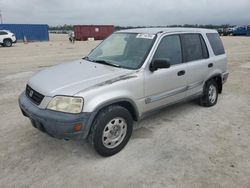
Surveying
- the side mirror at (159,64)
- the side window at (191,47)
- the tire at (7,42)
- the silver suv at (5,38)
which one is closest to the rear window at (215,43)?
the side window at (191,47)

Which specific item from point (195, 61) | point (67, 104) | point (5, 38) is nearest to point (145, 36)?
point (195, 61)

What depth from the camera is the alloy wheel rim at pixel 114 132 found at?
3240mm

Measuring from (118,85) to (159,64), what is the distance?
0.75m

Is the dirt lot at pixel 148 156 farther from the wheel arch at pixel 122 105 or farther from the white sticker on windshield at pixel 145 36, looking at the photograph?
the white sticker on windshield at pixel 145 36

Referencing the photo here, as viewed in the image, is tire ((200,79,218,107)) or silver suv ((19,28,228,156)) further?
tire ((200,79,218,107))

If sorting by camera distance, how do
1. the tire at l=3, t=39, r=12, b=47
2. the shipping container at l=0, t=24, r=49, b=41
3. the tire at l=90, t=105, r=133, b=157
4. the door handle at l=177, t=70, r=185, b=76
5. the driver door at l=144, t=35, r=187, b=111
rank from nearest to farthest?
the tire at l=90, t=105, r=133, b=157 < the driver door at l=144, t=35, r=187, b=111 < the door handle at l=177, t=70, r=185, b=76 < the tire at l=3, t=39, r=12, b=47 < the shipping container at l=0, t=24, r=49, b=41

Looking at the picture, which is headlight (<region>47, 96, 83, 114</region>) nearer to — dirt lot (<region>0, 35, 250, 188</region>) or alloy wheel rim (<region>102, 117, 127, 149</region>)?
alloy wheel rim (<region>102, 117, 127, 149</region>)

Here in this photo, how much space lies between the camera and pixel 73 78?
10.7 ft

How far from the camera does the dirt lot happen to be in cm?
284

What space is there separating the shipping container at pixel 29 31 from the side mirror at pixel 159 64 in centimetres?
3301

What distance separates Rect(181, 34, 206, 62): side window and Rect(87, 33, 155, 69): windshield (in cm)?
80

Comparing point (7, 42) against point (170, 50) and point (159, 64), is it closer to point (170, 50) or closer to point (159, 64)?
point (170, 50)

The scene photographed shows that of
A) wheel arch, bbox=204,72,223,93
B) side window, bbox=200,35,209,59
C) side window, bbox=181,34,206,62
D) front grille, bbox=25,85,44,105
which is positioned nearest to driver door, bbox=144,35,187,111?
side window, bbox=181,34,206,62

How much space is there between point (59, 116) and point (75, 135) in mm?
314
